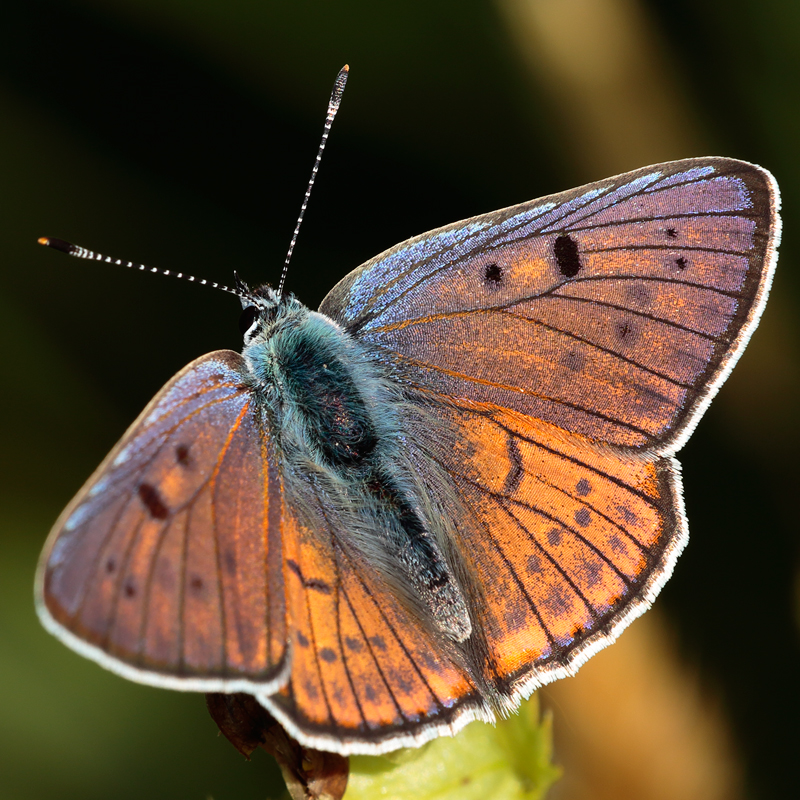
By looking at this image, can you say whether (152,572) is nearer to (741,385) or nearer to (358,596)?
(358,596)

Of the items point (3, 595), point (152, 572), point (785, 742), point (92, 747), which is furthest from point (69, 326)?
point (785, 742)

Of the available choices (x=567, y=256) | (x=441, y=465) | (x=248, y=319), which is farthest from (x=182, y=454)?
(x=567, y=256)

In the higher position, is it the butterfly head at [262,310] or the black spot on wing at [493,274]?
the butterfly head at [262,310]

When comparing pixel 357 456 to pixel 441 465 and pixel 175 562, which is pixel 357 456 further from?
pixel 175 562

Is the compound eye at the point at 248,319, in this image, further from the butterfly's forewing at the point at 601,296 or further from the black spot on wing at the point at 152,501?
the black spot on wing at the point at 152,501

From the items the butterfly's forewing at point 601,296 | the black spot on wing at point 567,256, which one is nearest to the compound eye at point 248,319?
the butterfly's forewing at point 601,296
